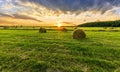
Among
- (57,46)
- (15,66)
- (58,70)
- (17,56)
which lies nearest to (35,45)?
(57,46)

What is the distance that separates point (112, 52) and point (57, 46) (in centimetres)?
650

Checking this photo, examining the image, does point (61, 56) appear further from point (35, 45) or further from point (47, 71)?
point (35, 45)

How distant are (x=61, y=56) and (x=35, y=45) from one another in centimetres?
596

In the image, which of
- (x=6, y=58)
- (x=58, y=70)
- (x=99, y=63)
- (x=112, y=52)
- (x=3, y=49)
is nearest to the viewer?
(x=58, y=70)

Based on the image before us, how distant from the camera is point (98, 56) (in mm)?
21469

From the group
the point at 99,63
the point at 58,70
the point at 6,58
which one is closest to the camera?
the point at 58,70

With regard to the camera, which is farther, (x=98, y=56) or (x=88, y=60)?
(x=98, y=56)

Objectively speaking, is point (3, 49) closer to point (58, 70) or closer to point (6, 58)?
point (6, 58)

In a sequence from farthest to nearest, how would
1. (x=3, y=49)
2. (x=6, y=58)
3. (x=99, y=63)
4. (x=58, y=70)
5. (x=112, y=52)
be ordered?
(x=3, y=49), (x=112, y=52), (x=6, y=58), (x=99, y=63), (x=58, y=70)

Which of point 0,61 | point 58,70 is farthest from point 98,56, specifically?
point 0,61

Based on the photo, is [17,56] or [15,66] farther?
[17,56]

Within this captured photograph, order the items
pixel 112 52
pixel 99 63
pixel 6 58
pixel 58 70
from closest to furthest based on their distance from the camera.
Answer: pixel 58 70 < pixel 99 63 < pixel 6 58 < pixel 112 52

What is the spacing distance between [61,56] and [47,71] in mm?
3270

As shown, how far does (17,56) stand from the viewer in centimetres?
2102
